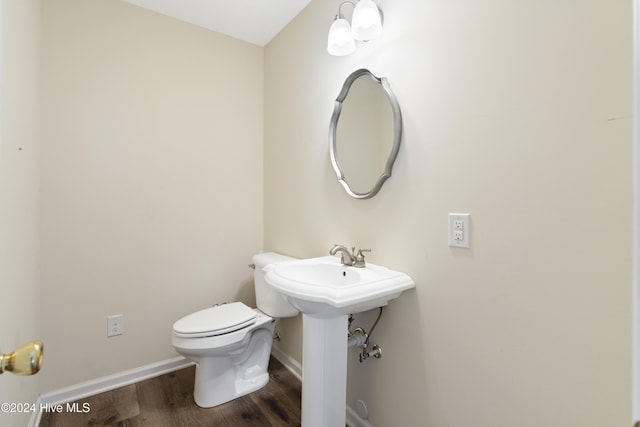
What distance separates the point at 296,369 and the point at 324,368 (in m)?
0.84

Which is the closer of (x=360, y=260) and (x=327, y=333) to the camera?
(x=327, y=333)

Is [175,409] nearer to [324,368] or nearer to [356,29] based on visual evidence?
[324,368]

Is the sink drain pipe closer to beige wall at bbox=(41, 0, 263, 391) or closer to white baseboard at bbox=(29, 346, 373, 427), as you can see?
white baseboard at bbox=(29, 346, 373, 427)

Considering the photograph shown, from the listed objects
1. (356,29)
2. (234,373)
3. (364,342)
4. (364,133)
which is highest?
(356,29)

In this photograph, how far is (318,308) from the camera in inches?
41.5

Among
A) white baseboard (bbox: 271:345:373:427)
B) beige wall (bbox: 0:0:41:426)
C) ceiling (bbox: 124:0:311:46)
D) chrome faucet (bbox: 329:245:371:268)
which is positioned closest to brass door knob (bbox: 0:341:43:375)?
beige wall (bbox: 0:0:41:426)

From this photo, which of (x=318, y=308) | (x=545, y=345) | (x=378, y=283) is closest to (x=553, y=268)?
(x=545, y=345)

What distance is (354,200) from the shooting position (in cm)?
148

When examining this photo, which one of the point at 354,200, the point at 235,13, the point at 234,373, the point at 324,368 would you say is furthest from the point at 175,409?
the point at 235,13

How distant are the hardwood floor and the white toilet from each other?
0.07 meters

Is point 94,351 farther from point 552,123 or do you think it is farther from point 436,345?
point 552,123

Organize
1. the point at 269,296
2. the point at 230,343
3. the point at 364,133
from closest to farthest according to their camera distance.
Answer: the point at 364,133 → the point at 230,343 → the point at 269,296

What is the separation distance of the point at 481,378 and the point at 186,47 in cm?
241

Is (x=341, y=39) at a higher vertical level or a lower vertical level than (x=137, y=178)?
higher
